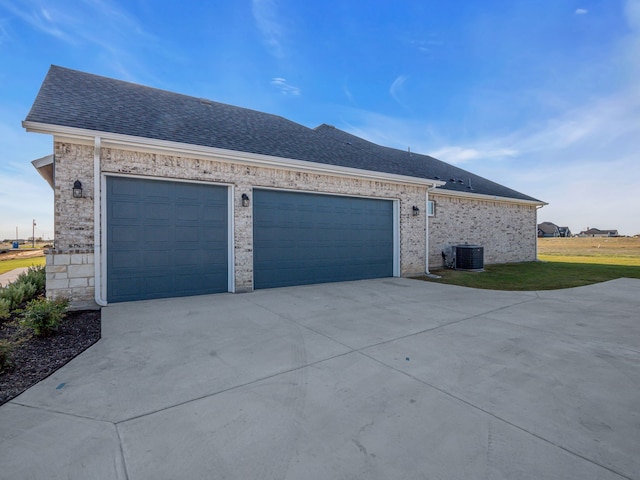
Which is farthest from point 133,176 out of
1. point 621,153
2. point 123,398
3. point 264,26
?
point 621,153

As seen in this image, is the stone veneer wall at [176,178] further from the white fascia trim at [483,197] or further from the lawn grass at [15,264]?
the lawn grass at [15,264]

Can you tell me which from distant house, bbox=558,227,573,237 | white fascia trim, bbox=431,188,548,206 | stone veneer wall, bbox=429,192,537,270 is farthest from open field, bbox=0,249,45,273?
distant house, bbox=558,227,573,237

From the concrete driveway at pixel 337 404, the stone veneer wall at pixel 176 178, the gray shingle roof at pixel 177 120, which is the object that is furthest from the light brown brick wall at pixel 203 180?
the concrete driveway at pixel 337 404

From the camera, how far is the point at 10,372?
10.4ft

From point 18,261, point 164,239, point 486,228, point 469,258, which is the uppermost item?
point 486,228

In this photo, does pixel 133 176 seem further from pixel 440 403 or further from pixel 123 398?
pixel 440 403

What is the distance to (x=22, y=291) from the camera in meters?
6.66

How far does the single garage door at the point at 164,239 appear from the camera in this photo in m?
6.45

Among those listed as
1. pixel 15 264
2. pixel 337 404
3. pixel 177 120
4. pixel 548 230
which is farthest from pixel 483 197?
pixel 548 230

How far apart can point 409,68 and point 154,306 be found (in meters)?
12.4

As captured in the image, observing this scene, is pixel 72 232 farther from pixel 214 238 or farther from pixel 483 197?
pixel 483 197

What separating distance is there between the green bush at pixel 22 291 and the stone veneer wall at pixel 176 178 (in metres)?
1.16

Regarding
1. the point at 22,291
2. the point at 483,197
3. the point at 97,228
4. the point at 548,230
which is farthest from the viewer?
the point at 548,230

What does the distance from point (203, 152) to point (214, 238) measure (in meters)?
2.15
